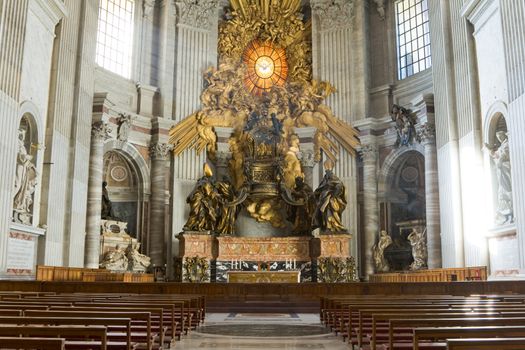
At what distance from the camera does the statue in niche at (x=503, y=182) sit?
1244cm

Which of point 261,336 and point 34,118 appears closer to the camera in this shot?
point 261,336

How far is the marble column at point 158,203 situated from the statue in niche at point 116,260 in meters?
1.29

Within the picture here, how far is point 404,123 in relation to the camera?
58.7 feet

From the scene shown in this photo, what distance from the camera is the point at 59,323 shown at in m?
3.17

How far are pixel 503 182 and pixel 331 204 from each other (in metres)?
6.15

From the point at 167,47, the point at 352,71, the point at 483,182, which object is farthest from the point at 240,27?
the point at 483,182

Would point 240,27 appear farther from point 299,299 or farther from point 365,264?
point 299,299

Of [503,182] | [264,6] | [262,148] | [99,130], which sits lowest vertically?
[503,182]

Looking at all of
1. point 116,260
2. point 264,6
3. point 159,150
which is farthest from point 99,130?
point 264,6

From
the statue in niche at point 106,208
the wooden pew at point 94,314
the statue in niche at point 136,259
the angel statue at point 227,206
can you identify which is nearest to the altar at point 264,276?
the angel statue at point 227,206

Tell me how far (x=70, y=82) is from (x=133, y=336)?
12.4 m

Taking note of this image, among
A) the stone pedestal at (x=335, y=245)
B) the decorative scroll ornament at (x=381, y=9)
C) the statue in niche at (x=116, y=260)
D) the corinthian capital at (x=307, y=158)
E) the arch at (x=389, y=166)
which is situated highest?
the decorative scroll ornament at (x=381, y=9)

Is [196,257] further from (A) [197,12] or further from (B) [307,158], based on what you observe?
(A) [197,12]

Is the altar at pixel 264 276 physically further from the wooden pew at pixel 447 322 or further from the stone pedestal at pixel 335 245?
the wooden pew at pixel 447 322
